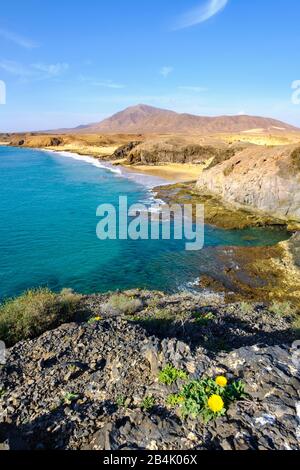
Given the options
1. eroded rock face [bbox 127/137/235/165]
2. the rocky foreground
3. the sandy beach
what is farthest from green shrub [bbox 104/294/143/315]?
eroded rock face [bbox 127/137/235/165]

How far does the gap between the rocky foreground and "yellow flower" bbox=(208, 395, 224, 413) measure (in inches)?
5.8

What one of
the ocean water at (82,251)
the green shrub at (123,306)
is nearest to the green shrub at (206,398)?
the green shrub at (123,306)

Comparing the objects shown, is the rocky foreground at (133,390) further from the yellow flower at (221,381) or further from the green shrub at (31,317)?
the green shrub at (31,317)

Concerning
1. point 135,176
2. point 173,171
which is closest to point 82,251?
point 135,176

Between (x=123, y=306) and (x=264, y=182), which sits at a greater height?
(x=264, y=182)

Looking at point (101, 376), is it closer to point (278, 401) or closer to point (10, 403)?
point (10, 403)

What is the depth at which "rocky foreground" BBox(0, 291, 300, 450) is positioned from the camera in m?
4.66

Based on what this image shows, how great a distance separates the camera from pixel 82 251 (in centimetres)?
2239

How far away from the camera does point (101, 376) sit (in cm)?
628

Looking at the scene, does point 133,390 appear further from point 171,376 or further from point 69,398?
point 69,398

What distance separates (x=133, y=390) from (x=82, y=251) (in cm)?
1720

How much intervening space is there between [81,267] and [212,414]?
15.8m

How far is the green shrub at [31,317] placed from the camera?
9352 mm
